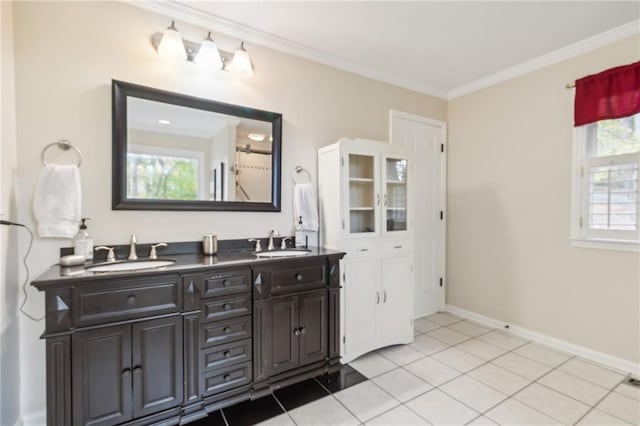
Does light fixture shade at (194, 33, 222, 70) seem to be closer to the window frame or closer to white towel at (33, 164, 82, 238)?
white towel at (33, 164, 82, 238)

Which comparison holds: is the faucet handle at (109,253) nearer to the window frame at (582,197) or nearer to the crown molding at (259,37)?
the crown molding at (259,37)

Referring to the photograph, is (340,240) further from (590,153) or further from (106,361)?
(590,153)

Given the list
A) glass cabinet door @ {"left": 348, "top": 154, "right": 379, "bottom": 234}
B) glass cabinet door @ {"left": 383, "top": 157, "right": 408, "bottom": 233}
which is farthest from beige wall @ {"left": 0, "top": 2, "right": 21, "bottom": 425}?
glass cabinet door @ {"left": 383, "top": 157, "right": 408, "bottom": 233}

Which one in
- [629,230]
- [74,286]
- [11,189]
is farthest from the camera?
[629,230]

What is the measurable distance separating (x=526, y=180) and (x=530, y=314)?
128 centimetres

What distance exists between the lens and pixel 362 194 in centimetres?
260

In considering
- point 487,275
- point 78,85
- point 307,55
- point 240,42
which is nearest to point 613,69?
point 487,275

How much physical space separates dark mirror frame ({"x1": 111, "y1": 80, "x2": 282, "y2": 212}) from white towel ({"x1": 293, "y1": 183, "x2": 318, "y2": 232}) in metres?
0.15

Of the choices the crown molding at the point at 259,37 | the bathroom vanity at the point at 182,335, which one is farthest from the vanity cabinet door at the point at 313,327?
the crown molding at the point at 259,37

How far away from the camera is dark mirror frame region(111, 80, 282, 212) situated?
73.2 inches

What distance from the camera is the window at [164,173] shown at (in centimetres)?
193

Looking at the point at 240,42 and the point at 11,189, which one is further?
the point at 240,42

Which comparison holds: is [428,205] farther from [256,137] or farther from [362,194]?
[256,137]

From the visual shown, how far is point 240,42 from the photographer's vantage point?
2.30 meters
